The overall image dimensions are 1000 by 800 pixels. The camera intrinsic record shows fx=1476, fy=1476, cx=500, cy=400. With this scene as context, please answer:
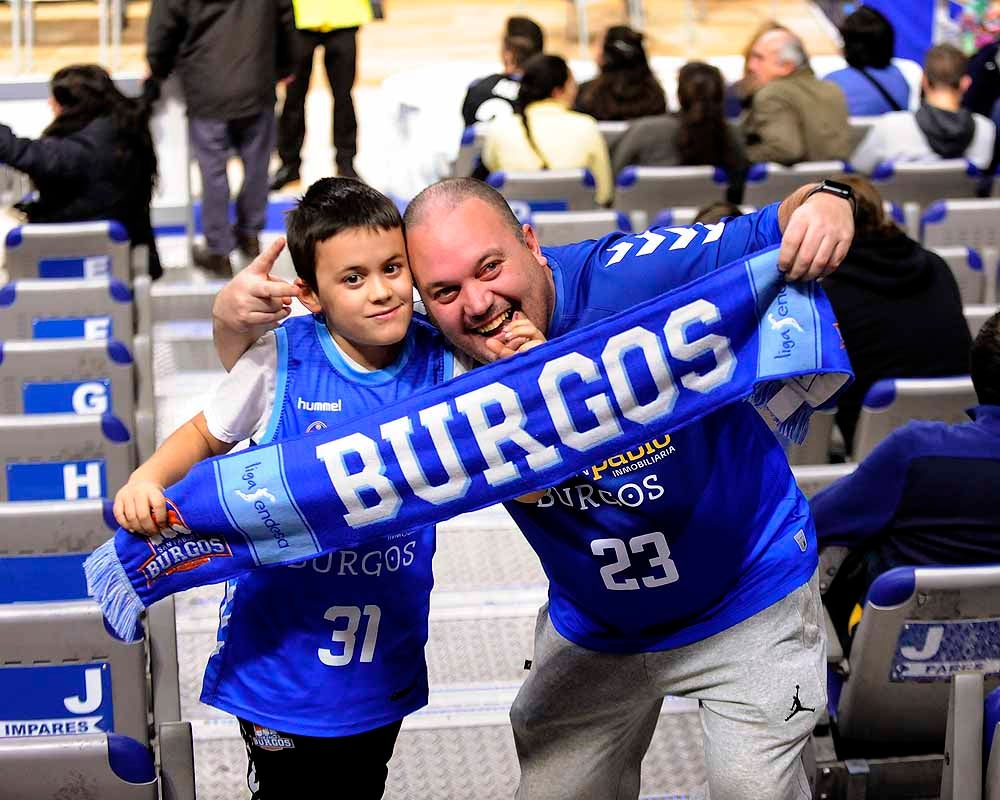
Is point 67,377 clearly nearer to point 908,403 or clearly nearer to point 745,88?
point 908,403

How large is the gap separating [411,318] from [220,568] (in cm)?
47

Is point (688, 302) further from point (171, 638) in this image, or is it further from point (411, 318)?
point (171, 638)

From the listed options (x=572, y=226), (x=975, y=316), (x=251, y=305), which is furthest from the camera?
(x=572, y=226)

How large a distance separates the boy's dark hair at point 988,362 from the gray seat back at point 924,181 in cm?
310

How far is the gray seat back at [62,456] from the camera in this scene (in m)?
3.20

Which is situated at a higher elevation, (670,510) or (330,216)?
(330,216)

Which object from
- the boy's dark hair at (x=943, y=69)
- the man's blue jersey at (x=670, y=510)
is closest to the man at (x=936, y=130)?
the boy's dark hair at (x=943, y=69)

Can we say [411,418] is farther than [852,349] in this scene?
No

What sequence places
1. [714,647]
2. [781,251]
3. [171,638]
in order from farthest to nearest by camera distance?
[171,638]
[714,647]
[781,251]

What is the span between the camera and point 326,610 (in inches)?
87.1

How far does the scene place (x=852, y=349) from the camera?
3869mm

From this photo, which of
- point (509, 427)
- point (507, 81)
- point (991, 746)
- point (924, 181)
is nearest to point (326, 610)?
point (509, 427)

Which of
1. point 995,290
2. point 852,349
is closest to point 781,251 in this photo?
point 852,349

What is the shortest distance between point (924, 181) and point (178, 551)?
428 centimetres
